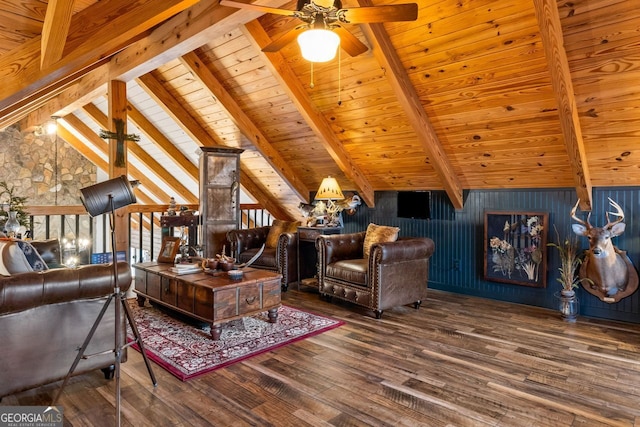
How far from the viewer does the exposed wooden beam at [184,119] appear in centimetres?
560

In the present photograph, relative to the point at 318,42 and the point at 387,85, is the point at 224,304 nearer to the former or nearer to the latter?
the point at 318,42

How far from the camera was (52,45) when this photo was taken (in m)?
2.35

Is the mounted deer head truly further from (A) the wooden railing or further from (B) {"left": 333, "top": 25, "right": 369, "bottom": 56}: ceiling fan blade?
(A) the wooden railing

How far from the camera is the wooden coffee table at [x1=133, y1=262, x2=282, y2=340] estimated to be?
124 inches

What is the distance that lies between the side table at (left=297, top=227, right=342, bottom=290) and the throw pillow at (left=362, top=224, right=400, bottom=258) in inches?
27.3

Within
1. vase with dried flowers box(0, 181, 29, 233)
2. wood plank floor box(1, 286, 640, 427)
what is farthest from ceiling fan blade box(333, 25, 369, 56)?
vase with dried flowers box(0, 181, 29, 233)

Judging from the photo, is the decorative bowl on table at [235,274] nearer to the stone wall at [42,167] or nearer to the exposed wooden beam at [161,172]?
the exposed wooden beam at [161,172]

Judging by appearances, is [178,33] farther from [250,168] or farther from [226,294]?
[250,168]

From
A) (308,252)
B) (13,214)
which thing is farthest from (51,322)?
(308,252)

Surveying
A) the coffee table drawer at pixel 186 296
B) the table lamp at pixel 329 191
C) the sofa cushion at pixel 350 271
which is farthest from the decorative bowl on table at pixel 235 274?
the table lamp at pixel 329 191

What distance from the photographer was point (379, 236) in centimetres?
446

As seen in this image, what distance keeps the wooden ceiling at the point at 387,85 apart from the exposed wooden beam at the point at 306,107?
0.7 inches

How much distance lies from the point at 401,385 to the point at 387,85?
9.19ft

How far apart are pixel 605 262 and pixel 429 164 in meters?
1.98
